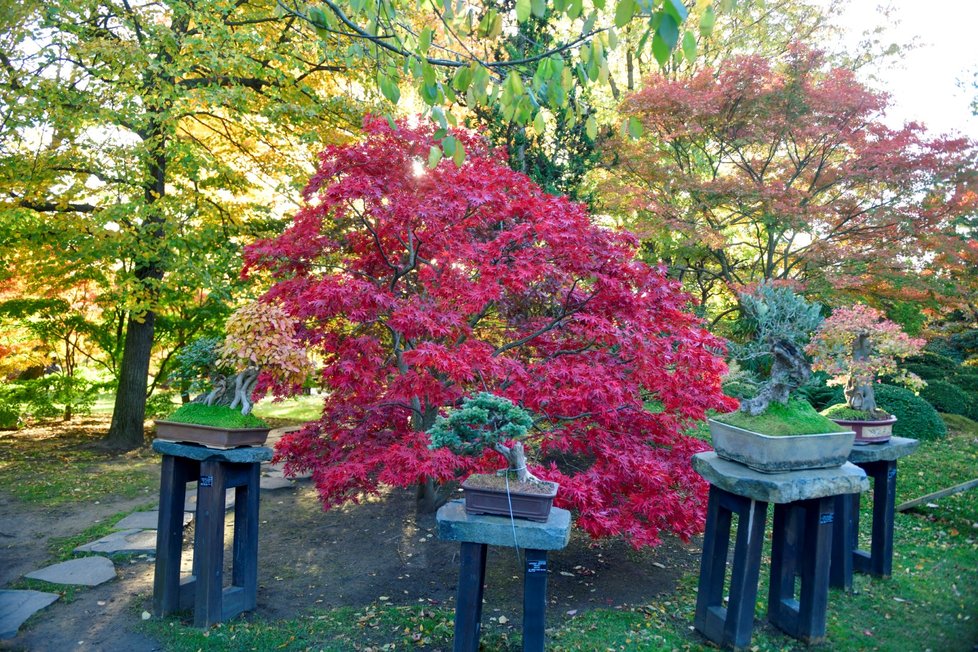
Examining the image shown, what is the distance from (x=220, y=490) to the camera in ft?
11.5

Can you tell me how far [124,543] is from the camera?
4.79m

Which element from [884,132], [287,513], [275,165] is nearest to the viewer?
[287,513]

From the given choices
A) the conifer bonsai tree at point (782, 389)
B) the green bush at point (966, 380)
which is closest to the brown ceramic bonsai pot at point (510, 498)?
the conifer bonsai tree at point (782, 389)

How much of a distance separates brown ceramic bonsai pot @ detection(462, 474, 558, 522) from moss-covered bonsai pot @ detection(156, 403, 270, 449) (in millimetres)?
1411

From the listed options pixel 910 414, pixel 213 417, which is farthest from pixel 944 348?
pixel 213 417

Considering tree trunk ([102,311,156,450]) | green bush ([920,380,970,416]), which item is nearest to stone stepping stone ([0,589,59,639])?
tree trunk ([102,311,156,450])

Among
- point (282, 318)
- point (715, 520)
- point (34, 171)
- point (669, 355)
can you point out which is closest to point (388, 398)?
point (282, 318)

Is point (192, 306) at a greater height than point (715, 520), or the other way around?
point (192, 306)

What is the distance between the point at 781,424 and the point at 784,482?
0.31 metres

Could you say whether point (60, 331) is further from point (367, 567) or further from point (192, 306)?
point (367, 567)

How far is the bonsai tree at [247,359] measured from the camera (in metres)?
3.52

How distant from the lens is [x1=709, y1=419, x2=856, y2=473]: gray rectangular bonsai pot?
318 cm

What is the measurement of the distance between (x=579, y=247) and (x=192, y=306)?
7262 millimetres

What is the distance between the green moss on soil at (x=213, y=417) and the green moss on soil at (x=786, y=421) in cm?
273
